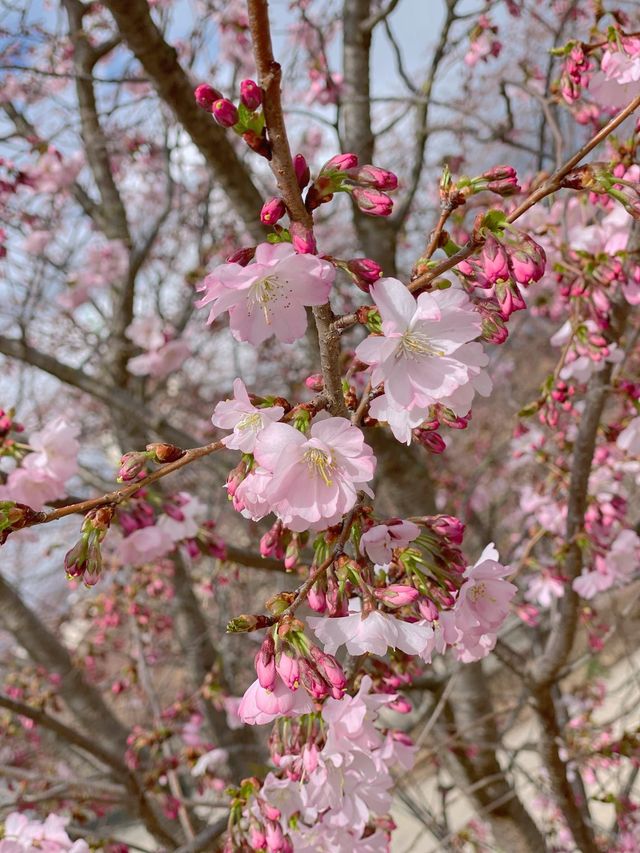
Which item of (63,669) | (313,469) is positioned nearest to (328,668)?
(313,469)

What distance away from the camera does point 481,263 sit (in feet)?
2.94

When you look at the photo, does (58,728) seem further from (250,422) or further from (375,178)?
(375,178)

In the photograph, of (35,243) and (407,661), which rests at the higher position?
(35,243)

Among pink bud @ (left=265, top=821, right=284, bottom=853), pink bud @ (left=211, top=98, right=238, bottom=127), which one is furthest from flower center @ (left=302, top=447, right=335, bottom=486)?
pink bud @ (left=265, top=821, right=284, bottom=853)

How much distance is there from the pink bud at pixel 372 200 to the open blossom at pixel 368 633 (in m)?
0.60

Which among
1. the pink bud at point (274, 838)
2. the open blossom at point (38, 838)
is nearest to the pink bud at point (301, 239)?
the pink bud at point (274, 838)

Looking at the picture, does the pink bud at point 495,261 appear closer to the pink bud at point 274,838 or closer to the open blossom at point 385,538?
the open blossom at point 385,538

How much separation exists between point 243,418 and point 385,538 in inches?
11.6

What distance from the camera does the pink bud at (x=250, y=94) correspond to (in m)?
0.79

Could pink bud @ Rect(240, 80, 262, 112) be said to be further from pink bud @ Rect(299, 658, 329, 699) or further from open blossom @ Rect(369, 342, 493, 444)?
pink bud @ Rect(299, 658, 329, 699)

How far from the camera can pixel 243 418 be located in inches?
37.9

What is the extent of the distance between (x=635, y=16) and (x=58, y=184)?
360 cm

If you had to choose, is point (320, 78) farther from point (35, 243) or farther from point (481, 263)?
point (481, 263)

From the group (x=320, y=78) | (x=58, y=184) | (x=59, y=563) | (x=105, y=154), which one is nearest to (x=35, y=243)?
(x=58, y=184)
